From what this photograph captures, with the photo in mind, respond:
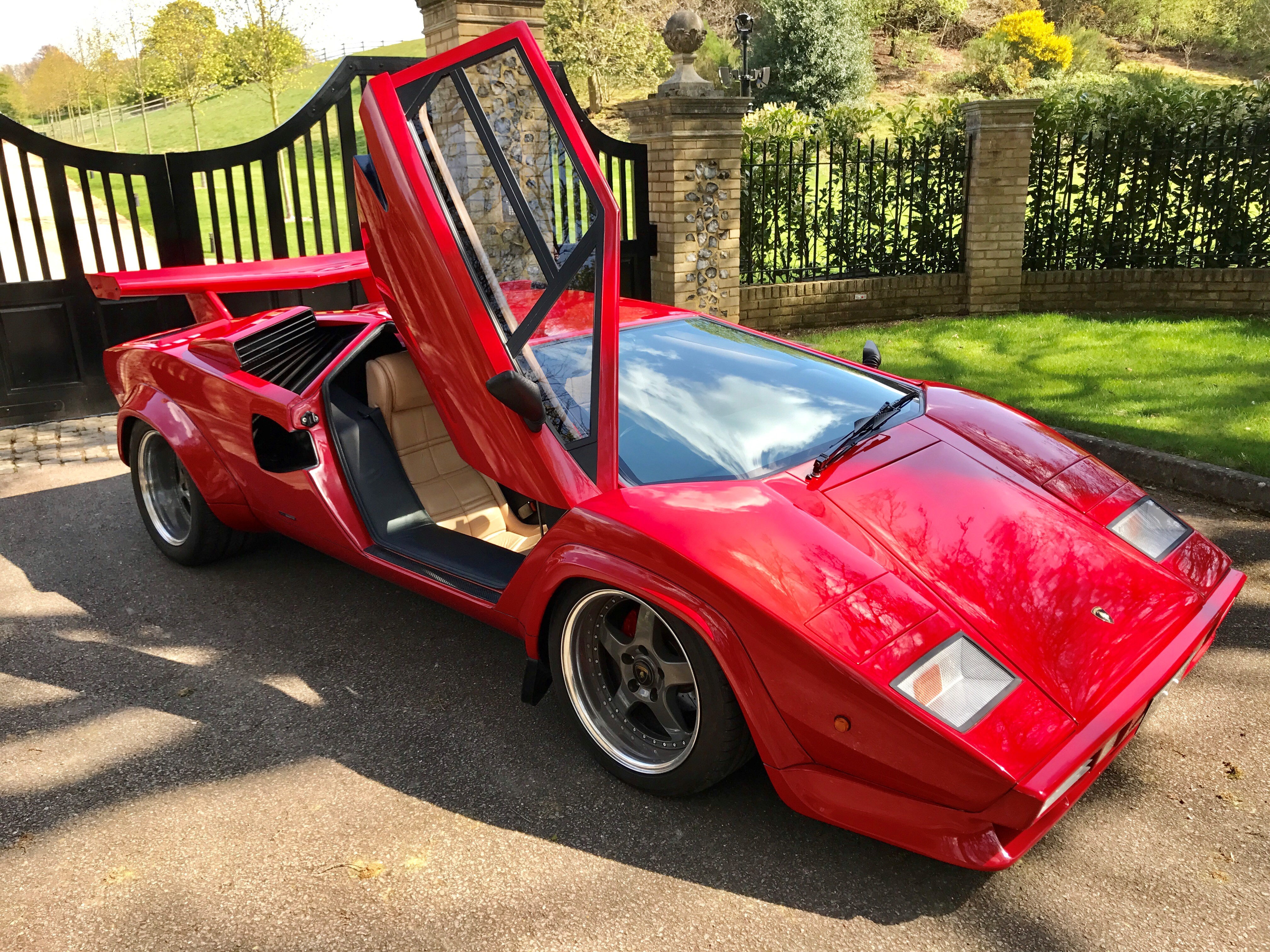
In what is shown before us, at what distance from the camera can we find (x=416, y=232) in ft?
10.3

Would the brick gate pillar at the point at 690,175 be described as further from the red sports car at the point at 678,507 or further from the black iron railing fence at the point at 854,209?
the red sports car at the point at 678,507

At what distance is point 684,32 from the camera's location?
342 inches

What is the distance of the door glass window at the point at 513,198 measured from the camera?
311 cm

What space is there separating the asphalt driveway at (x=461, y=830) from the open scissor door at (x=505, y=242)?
93cm

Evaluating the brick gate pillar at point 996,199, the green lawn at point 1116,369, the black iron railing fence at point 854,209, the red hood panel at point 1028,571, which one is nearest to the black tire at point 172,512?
the red hood panel at point 1028,571

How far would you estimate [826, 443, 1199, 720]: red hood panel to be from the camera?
2.49 meters

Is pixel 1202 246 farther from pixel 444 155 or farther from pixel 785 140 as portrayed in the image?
pixel 444 155

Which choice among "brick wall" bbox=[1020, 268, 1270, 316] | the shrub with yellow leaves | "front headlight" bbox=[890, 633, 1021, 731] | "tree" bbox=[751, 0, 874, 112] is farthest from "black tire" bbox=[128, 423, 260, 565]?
the shrub with yellow leaves

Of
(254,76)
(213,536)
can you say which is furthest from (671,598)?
(254,76)

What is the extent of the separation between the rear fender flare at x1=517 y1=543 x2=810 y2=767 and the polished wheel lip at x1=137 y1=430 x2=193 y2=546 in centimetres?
276

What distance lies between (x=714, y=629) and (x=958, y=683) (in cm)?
61

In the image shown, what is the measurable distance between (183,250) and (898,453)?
661 cm

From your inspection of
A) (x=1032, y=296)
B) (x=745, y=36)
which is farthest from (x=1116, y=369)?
(x=745, y=36)

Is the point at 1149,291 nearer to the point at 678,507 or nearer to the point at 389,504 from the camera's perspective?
the point at 389,504
